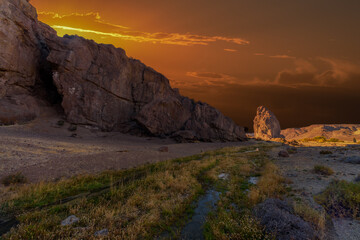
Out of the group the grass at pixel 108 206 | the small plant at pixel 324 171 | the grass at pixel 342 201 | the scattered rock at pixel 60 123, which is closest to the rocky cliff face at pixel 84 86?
the scattered rock at pixel 60 123

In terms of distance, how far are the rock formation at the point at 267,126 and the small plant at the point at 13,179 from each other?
6695 inches

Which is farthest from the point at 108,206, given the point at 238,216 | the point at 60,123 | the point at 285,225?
the point at 60,123

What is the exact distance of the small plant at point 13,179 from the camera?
41.1 feet

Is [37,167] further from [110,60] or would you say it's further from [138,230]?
[110,60]

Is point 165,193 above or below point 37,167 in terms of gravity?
above

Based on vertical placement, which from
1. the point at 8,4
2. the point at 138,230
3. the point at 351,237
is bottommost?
the point at 138,230

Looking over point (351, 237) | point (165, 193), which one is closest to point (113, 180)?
point (165, 193)

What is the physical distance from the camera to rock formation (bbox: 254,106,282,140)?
163125 millimetres

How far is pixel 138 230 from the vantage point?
A: 7.23 m

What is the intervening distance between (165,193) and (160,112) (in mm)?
41590

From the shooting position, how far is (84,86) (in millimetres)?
46469

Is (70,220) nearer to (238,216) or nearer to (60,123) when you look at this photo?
(238,216)


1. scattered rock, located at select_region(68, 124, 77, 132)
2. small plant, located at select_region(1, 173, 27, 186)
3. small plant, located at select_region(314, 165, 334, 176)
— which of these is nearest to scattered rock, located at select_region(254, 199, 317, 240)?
small plant, located at select_region(314, 165, 334, 176)

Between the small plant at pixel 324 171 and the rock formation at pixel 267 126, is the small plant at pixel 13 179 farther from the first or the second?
the rock formation at pixel 267 126
